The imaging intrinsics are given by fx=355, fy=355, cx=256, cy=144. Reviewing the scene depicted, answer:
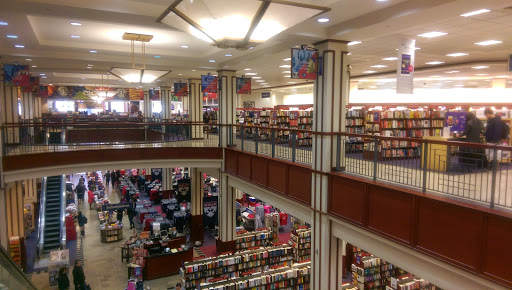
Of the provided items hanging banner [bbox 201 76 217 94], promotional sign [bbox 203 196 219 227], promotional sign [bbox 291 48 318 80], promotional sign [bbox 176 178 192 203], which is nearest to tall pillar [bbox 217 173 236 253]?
promotional sign [bbox 203 196 219 227]

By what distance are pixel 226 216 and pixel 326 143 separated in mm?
7008

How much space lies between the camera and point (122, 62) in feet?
43.7

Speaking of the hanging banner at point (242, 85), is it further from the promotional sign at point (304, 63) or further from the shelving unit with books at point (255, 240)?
the promotional sign at point (304, 63)

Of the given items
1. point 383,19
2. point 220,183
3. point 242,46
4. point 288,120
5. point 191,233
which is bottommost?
point 191,233

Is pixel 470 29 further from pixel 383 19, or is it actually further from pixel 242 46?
pixel 242 46

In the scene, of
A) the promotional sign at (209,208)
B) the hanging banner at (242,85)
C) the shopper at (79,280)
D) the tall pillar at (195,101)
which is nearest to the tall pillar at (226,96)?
the hanging banner at (242,85)

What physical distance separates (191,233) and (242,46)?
1354 centimetres

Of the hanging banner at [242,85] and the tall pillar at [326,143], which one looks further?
the hanging banner at [242,85]

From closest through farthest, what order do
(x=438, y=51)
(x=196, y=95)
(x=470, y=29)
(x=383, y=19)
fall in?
(x=383, y=19) → (x=470, y=29) → (x=438, y=51) → (x=196, y=95)

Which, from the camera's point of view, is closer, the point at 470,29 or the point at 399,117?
the point at 470,29

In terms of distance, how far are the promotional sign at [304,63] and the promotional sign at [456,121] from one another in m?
5.21

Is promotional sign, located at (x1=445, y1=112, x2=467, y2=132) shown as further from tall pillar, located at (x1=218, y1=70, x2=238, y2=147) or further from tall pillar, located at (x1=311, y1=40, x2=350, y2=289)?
tall pillar, located at (x1=218, y1=70, x2=238, y2=147)

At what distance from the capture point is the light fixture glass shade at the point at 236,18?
4230 millimetres

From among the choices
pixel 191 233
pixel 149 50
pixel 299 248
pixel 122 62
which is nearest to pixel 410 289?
pixel 299 248
